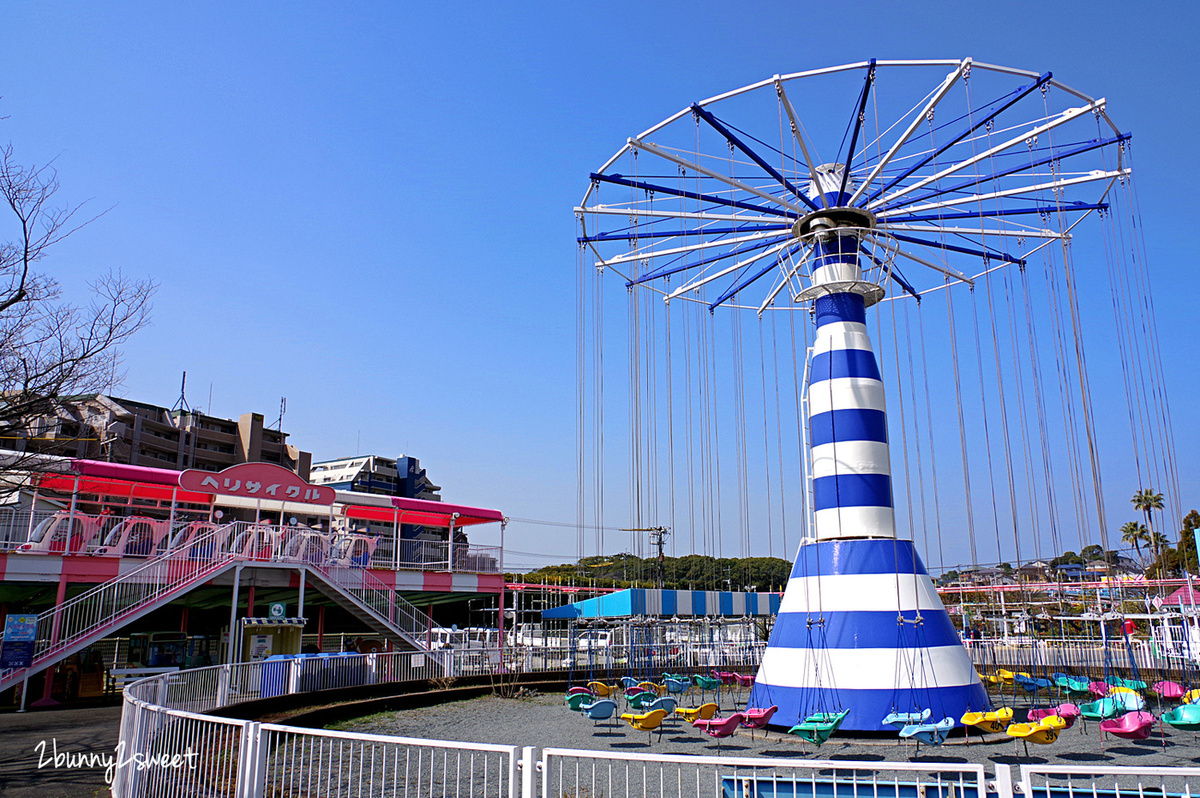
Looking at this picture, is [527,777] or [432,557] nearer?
[527,777]

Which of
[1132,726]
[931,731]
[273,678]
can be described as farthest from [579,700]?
[1132,726]

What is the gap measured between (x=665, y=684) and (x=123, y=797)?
12.4 meters

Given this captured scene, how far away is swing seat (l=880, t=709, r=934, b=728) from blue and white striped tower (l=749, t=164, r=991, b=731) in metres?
0.19

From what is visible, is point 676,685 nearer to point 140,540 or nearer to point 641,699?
point 641,699

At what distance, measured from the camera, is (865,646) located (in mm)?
13328

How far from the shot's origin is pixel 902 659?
13188 millimetres

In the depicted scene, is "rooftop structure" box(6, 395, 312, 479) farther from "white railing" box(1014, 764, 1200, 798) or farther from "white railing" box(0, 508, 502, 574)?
"white railing" box(1014, 764, 1200, 798)

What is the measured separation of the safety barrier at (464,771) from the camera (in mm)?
5949

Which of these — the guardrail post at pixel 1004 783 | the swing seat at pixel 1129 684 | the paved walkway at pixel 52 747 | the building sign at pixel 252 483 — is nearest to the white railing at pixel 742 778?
the guardrail post at pixel 1004 783

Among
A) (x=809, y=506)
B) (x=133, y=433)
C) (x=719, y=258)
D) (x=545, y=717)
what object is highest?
(x=133, y=433)

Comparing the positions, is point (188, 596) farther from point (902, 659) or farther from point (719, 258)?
point (902, 659)

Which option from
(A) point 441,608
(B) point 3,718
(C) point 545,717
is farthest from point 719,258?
(A) point 441,608

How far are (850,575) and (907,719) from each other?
2.48m

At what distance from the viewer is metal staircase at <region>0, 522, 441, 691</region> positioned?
18.3m
